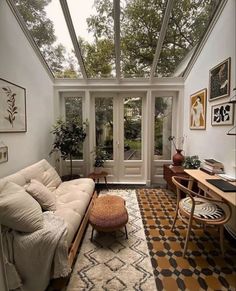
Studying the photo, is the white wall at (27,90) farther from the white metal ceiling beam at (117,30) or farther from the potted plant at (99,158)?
the white metal ceiling beam at (117,30)

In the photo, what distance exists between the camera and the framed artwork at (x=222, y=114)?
2.36m

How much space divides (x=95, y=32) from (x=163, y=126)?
7.61 ft

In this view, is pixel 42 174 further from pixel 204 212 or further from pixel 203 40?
pixel 203 40

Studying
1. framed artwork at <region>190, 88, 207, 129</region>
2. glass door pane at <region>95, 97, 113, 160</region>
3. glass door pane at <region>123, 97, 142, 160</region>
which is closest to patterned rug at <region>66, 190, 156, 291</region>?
framed artwork at <region>190, 88, 207, 129</region>

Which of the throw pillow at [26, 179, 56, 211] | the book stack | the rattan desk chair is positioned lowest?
the rattan desk chair

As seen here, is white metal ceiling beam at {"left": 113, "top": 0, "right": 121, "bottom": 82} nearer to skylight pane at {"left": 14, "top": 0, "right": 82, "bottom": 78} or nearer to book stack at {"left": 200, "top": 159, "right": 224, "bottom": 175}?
skylight pane at {"left": 14, "top": 0, "right": 82, "bottom": 78}

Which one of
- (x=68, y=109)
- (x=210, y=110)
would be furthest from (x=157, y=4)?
(x=68, y=109)

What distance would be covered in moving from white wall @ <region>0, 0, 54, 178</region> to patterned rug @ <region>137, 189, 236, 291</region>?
1.98m

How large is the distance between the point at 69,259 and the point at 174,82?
12.2ft

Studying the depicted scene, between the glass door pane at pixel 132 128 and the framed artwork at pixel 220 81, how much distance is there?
174 centimetres

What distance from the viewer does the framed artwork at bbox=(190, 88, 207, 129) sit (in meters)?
3.14

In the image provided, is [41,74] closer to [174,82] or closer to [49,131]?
[49,131]

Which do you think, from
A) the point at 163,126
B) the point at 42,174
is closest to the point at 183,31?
the point at 163,126

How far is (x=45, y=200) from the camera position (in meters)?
2.20
